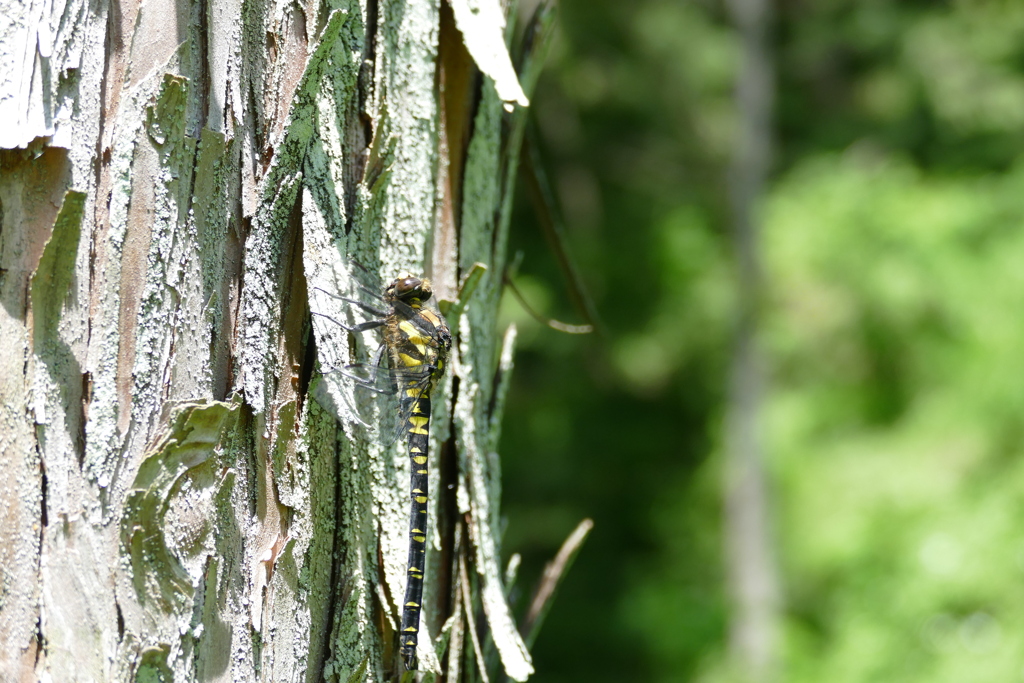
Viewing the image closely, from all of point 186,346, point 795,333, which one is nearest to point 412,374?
point 186,346

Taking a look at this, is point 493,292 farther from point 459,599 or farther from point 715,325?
point 715,325

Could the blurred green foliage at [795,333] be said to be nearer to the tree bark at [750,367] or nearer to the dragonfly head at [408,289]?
the tree bark at [750,367]

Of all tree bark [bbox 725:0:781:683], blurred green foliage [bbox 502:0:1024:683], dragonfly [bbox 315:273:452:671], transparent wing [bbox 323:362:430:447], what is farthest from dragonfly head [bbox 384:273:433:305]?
tree bark [bbox 725:0:781:683]

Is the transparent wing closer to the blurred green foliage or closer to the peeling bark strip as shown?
the peeling bark strip

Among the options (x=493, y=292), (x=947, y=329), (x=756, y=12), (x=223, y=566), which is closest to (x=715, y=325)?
(x=947, y=329)

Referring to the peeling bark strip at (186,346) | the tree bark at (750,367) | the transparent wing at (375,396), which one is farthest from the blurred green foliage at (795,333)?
the peeling bark strip at (186,346)

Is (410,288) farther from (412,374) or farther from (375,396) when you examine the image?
(412,374)
